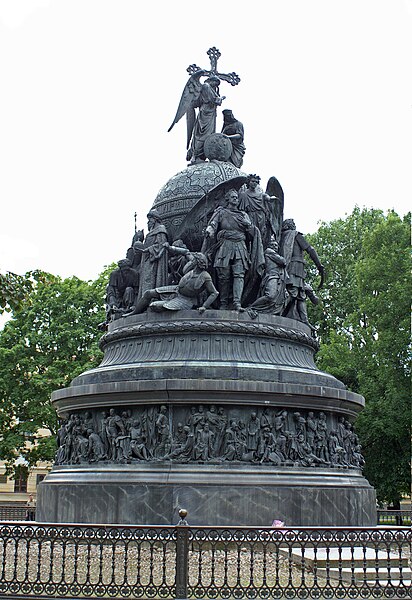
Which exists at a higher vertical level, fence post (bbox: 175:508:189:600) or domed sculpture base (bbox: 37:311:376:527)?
domed sculpture base (bbox: 37:311:376:527)

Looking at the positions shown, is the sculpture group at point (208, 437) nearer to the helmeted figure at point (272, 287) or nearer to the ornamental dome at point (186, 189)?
the helmeted figure at point (272, 287)

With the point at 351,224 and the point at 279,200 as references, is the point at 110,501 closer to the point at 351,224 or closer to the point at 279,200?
the point at 279,200

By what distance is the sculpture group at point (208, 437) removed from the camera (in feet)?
47.2

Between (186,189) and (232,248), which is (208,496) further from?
(186,189)

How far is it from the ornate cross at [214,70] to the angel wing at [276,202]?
166 inches

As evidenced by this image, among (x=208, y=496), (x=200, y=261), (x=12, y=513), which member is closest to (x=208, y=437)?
(x=208, y=496)

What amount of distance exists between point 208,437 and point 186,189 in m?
7.41

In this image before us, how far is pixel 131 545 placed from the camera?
1270 centimetres

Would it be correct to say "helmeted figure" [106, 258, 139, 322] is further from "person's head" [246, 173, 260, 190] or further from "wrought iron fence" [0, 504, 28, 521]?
"wrought iron fence" [0, 504, 28, 521]

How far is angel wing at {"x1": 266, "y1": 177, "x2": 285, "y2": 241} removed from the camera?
1898 cm

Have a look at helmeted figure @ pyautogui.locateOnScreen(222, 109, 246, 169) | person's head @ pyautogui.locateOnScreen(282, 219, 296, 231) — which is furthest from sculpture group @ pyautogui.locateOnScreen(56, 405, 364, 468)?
helmeted figure @ pyautogui.locateOnScreen(222, 109, 246, 169)

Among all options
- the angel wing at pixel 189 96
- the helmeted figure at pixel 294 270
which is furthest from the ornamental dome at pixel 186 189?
the angel wing at pixel 189 96

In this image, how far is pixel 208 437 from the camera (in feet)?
47.1

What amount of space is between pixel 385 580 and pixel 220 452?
4767 millimetres
